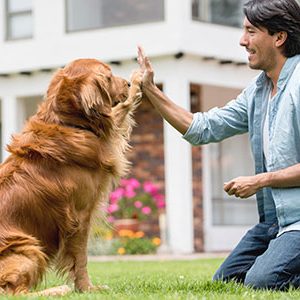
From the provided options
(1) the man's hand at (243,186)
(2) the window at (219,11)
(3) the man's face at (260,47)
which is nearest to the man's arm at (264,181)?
(1) the man's hand at (243,186)

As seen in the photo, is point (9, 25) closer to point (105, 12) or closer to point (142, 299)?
point (105, 12)

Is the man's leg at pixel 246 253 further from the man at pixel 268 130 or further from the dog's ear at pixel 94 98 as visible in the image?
the dog's ear at pixel 94 98

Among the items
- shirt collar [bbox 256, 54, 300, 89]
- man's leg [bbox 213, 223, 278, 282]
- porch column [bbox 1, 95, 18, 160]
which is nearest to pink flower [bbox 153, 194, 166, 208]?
porch column [bbox 1, 95, 18, 160]

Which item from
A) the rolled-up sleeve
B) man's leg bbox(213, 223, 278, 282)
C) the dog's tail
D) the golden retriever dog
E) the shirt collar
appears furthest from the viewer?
the rolled-up sleeve

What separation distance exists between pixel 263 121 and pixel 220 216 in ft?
38.9

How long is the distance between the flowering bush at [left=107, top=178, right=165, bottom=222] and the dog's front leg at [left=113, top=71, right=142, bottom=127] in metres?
9.43

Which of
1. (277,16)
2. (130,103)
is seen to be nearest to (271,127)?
(277,16)

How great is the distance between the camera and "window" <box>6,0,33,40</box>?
16.8m

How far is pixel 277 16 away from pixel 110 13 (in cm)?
1004

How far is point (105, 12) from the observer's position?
52.2ft

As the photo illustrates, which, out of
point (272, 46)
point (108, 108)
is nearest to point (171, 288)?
point (108, 108)

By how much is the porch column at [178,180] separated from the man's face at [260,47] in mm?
8728

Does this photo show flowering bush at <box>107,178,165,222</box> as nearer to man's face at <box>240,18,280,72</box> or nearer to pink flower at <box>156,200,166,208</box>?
pink flower at <box>156,200,166,208</box>

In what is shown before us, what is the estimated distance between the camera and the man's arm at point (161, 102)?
6367 millimetres
